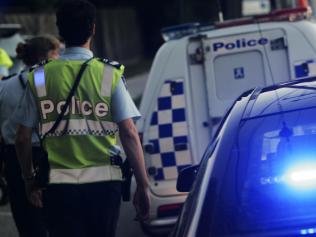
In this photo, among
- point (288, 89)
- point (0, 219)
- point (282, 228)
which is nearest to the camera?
point (282, 228)

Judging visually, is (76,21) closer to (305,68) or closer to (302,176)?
(302,176)

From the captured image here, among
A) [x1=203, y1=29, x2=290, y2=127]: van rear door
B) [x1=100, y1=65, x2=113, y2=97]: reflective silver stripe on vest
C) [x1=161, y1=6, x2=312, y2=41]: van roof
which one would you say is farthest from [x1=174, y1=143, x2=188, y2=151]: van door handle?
[x1=100, y1=65, x2=113, y2=97]: reflective silver stripe on vest

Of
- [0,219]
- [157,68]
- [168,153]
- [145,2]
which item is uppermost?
[157,68]

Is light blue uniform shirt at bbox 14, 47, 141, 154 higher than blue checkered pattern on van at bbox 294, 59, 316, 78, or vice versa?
light blue uniform shirt at bbox 14, 47, 141, 154

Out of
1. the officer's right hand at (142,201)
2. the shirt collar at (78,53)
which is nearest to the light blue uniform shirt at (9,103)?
the shirt collar at (78,53)

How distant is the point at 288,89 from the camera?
4273mm

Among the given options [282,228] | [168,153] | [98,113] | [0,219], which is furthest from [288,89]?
[0,219]

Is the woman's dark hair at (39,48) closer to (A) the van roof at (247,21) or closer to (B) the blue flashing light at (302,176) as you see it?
(A) the van roof at (247,21)

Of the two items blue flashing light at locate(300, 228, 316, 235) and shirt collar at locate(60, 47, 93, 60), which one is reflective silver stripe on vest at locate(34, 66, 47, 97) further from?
blue flashing light at locate(300, 228, 316, 235)

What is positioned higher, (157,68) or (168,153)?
(157,68)

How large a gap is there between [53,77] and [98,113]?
0.96 feet

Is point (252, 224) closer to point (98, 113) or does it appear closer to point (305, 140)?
point (305, 140)

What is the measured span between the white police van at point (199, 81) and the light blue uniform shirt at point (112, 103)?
2.36m

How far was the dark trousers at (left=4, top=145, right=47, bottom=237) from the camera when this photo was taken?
19.4 ft
